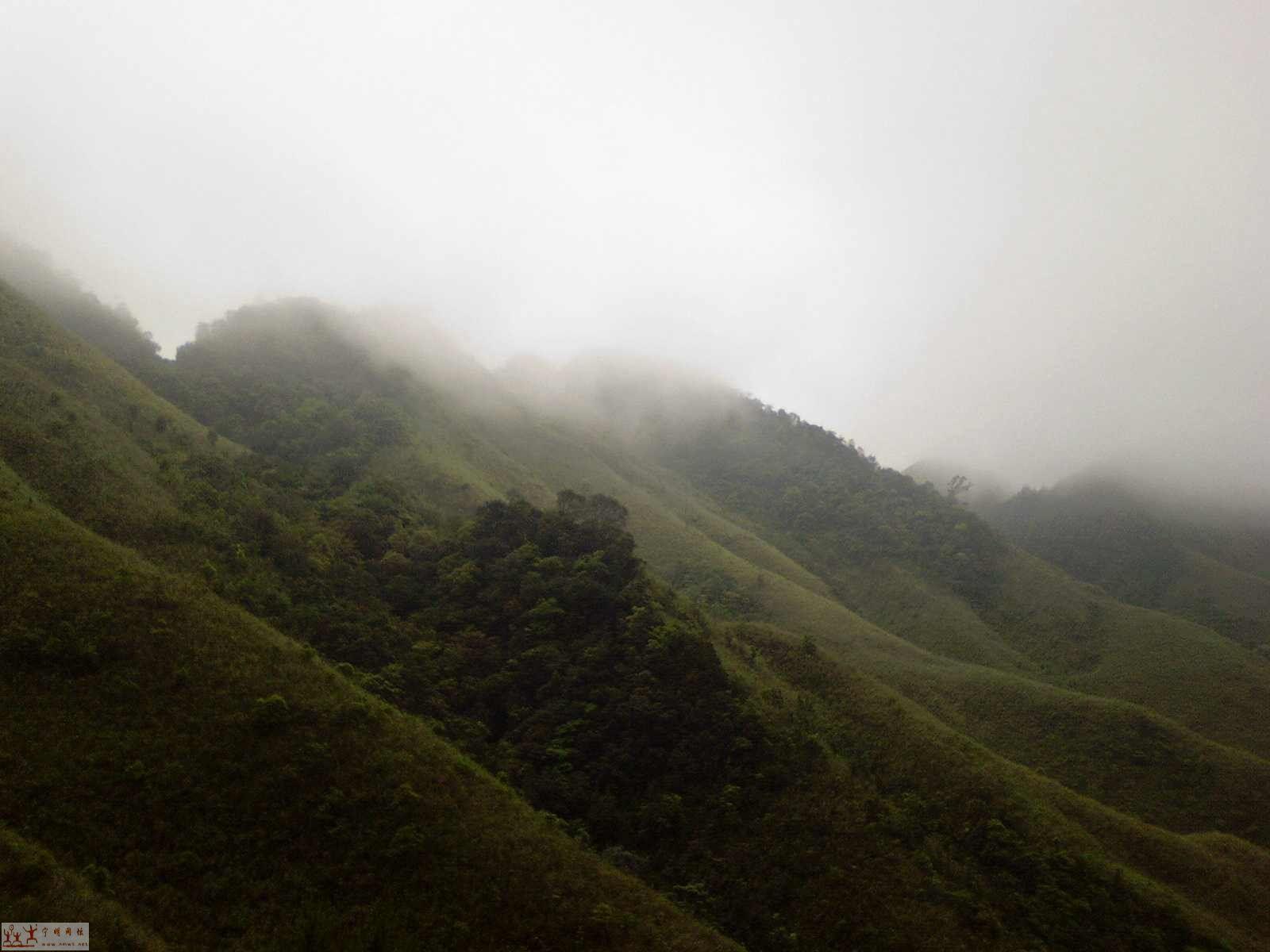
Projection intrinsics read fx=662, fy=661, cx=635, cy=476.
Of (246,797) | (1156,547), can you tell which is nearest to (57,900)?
(246,797)

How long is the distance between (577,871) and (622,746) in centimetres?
994

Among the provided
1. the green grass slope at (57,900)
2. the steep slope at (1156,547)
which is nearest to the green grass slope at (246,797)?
the green grass slope at (57,900)

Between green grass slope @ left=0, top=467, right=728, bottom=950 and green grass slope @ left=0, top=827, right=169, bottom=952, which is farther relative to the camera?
green grass slope @ left=0, top=467, right=728, bottom=950

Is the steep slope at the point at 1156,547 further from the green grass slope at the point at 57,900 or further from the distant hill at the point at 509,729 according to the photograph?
the green grass slope at the point at 57,900

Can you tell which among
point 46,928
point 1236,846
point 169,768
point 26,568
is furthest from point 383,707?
point 1236,846

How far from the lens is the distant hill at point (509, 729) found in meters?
19.3

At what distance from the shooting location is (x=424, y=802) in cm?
2142

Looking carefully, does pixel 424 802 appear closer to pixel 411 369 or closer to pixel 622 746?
pixel 622 746

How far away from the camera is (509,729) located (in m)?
32.6

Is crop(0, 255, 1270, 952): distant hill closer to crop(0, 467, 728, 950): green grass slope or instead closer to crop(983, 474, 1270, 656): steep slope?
crop(0, 467, 728, 950): green grass slope

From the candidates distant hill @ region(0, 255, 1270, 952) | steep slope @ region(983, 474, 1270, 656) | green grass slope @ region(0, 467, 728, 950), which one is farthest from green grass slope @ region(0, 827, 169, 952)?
steep slope @ region(983, 474, 1270, 656)

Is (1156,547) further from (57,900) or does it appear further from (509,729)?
(57,900)

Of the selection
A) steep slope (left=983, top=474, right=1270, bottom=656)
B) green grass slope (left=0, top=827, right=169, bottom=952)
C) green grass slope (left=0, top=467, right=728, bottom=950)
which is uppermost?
steep slope (left=983, top=474, right=1270, bottom=656)

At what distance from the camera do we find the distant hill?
63.2 ft
